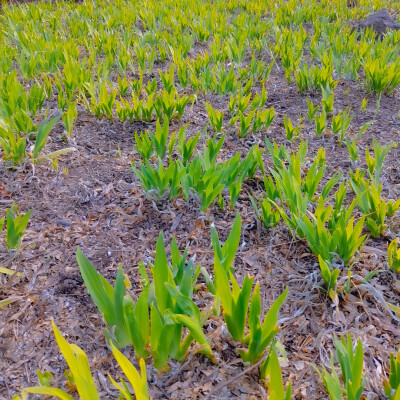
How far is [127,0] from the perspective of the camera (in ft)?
21.6

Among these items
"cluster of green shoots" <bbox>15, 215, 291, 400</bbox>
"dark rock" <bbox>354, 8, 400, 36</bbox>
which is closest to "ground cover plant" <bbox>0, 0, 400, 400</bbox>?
"cluster of green shoots" <bbox>15, 215, 291, 400</bbox>

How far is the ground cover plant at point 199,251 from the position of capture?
40.1 inches

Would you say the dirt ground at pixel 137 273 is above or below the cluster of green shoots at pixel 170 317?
below

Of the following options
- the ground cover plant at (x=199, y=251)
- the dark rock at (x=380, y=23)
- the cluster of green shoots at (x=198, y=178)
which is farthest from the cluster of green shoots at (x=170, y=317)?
the dark rock at (x=380, y=23)

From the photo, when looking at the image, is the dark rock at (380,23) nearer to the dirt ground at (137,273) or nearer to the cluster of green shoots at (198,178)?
the dirt ground at (137,273)

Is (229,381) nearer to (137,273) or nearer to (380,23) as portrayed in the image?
(137,273)

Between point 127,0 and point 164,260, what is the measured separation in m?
6.74

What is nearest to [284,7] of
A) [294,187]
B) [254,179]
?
[254,179]

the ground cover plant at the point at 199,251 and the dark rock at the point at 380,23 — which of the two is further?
the dark rock at the point at 380,23

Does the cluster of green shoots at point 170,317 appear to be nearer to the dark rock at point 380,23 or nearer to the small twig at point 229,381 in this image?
the small twig at point 229,381

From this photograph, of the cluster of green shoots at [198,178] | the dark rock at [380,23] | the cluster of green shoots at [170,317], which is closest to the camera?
the cluster of green shoots at [170,317]

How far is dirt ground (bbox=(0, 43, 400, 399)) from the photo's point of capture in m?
1.07

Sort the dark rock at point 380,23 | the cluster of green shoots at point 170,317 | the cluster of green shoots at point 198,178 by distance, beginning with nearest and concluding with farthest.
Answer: the cluster of green shoots at point 170,317 < the cluster of green shoots at point 198,178 < the dark rock at point 380,23

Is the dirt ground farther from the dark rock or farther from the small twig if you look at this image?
the dark rock
